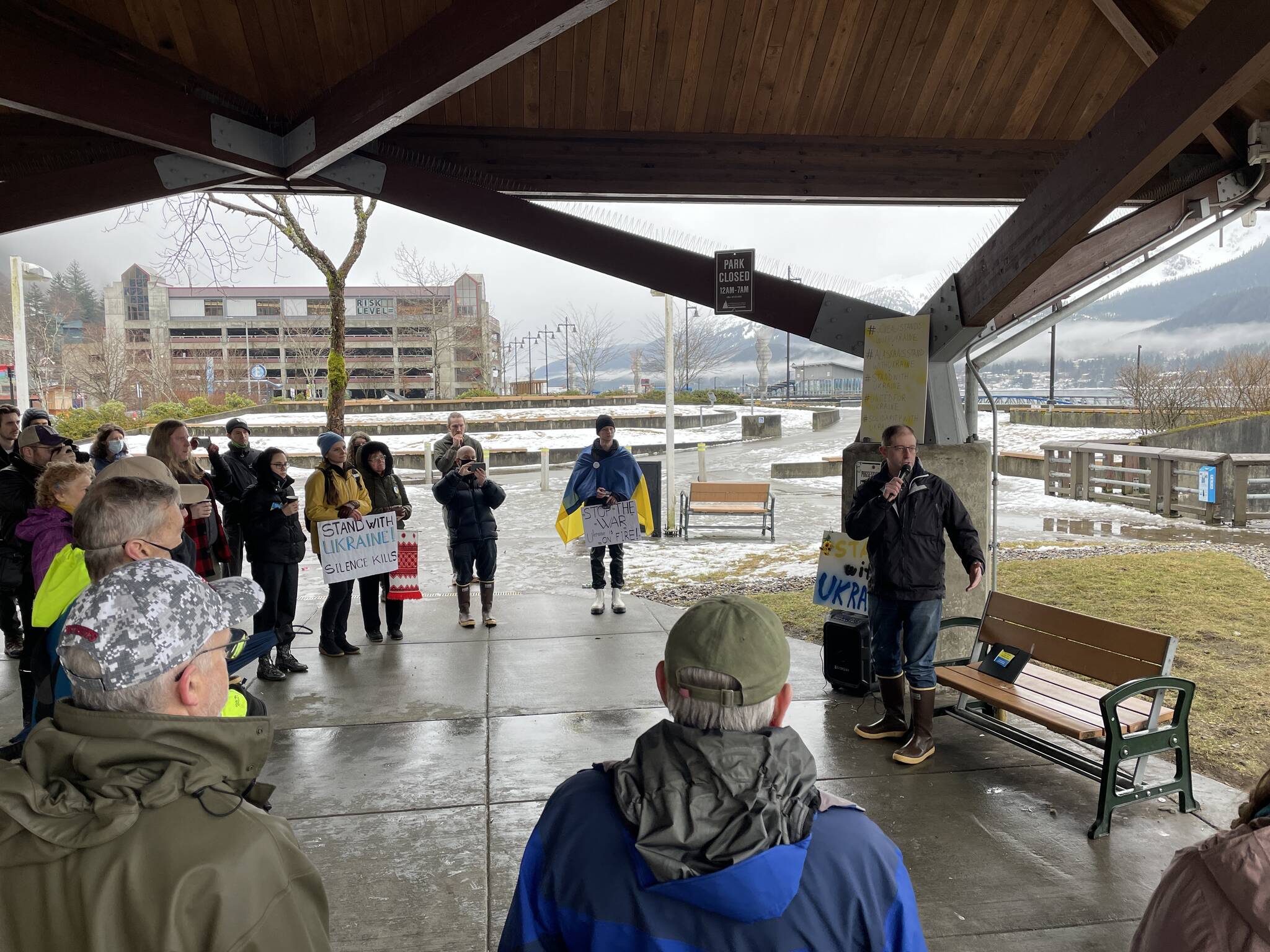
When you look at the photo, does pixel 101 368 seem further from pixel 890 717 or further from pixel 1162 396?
pixel 890 717

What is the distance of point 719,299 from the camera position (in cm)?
643

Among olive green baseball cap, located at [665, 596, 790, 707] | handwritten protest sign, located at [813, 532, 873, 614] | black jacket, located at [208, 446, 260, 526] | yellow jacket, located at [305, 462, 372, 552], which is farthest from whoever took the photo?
black jacket, located at [208, 446, 260, 526]

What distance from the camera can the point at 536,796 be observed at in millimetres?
4832

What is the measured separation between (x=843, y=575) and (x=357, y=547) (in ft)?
14.0

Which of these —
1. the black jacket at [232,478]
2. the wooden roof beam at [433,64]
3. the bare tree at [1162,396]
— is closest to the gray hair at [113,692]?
the wooden roof beam at [433,64]

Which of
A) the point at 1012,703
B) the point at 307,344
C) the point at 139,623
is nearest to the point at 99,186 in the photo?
the point at 139,623

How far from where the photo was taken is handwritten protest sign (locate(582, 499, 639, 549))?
8969mm

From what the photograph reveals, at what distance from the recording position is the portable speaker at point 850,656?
6.39 metres

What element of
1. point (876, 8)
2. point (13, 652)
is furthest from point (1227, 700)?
point (13, 652)

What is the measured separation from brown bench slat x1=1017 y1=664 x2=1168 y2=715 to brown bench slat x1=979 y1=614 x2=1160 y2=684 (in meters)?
0.11

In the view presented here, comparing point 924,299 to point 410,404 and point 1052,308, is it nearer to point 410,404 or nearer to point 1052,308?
point 1052,308

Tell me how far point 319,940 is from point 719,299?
545 cm

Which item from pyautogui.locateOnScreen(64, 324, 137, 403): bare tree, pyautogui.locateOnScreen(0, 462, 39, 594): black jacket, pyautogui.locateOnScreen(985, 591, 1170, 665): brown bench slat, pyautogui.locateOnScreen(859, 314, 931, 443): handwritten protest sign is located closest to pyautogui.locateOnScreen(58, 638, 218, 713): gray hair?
pyautogui.locateOnScreen(985, 591, 1170, 665): brown bench slat

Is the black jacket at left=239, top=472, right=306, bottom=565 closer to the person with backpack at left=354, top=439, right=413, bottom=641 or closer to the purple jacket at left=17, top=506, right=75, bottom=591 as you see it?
the person with backpack at left=354, top=439, right=413, bottom=641
